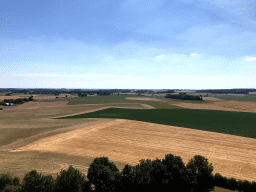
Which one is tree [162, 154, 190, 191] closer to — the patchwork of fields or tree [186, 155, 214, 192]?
tree [186, 155, 214, 192]

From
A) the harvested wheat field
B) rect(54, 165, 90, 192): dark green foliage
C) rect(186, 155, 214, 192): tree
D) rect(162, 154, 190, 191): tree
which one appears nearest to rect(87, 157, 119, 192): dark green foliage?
rect(54, 165, 90, 192): dark green foliage

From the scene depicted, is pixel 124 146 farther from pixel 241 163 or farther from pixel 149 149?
pixel 241 163

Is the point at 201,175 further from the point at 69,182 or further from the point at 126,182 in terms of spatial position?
the point at 69,182

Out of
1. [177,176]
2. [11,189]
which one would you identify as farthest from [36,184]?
[177,176]

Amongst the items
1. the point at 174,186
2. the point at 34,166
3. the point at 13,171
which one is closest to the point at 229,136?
the point at 174,186

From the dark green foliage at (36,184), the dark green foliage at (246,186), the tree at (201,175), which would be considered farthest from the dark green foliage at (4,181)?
the dark green foliage at (246,186)

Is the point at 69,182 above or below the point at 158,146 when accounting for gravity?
above

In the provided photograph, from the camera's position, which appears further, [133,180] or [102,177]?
[133,180]
